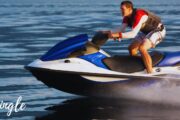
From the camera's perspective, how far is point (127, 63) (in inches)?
428

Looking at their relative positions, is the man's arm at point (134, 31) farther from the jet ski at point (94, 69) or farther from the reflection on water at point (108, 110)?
the reflection on water at point (108, 110)

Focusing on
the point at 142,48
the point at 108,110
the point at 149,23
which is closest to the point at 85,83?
the point at 108,110

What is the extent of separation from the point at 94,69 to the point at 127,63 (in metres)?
0.55

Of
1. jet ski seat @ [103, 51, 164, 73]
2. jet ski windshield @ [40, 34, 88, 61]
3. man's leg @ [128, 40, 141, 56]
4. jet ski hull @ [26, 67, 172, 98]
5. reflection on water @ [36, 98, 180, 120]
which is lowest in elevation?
reflection on water @ [36, 98, 180, 120]

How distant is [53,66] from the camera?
1064cm

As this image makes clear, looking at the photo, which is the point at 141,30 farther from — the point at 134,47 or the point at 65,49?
the point at 65,49

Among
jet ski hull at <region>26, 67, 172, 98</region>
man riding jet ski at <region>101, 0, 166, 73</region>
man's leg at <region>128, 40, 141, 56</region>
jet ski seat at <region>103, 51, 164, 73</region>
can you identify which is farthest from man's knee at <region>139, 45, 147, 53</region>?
jet ski hull at <region>26, 67, 172, 98</region>

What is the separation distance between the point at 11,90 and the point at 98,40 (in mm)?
2092

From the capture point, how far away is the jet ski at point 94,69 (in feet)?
35.2

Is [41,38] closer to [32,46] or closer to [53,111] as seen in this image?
[32,46]

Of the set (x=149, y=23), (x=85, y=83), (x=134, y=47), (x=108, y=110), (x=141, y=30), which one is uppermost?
(x=149, y=23)

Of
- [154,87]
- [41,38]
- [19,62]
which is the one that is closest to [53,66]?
[154,87]

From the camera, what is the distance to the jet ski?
35.2 ft

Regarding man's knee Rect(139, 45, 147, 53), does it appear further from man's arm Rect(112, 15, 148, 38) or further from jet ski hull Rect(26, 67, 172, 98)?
jet ski hull Rect(26, 67, 172, 98)
